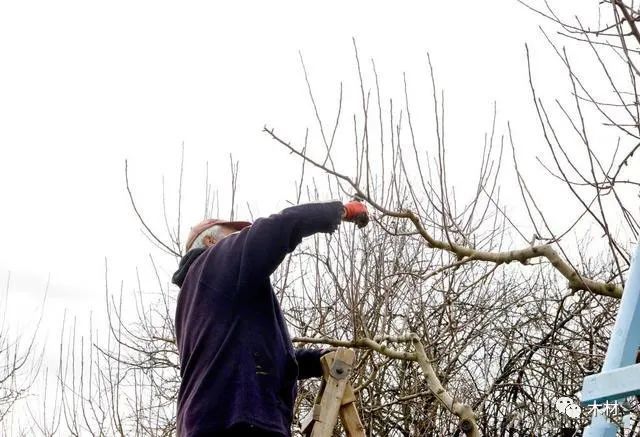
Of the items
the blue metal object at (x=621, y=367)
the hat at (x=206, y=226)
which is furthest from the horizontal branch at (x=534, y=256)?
the blue metal object at (x=621, y=367)

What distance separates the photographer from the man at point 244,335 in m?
2.53

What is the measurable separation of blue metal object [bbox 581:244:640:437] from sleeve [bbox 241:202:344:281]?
4.18 feet

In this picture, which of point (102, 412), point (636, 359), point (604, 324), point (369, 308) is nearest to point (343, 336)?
point (369, 308)

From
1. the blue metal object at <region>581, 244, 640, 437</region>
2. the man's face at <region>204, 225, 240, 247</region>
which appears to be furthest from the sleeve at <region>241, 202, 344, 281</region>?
the blue metal object at <region>581, 244, 640, 437</region>

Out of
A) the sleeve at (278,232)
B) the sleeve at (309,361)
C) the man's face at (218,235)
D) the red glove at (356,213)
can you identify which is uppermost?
the man's face at (218,235)

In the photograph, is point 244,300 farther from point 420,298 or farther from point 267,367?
point 420,298

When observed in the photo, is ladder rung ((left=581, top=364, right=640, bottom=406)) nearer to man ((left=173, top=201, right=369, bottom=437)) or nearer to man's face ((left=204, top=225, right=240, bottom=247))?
man ((left=173, top=201, right=369, bottom=437))

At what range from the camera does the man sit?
8.31 ft

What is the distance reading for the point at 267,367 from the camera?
8.56 ft

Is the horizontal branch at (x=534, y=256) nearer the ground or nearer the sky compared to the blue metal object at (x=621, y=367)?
nearer the sky

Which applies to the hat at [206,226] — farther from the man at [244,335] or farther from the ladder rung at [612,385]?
the ladder rung at [612,385]

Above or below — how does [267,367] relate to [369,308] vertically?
below

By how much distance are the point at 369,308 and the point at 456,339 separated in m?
1.17

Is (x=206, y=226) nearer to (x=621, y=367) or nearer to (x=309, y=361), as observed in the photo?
(x=309, y=361)
